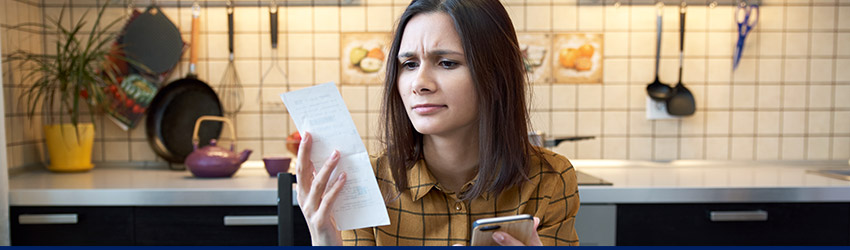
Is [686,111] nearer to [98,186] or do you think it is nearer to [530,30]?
[530,30]

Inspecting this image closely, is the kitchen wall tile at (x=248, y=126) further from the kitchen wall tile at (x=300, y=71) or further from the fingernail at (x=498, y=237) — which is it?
the fingernail at (x=498, y=237)

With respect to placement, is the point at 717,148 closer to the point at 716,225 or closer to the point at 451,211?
the point at 716,225

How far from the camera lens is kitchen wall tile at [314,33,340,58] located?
7.44 feet

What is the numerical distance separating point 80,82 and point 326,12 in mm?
820

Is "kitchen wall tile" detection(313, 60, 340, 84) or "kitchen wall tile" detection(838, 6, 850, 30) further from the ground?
"kitchen wall tile" detection(838, 6, 850, 30)

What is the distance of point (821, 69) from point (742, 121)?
1.08ft

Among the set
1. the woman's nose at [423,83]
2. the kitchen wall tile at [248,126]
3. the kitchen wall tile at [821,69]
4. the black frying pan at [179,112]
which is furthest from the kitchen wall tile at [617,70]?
the woman's nose at [423,83]

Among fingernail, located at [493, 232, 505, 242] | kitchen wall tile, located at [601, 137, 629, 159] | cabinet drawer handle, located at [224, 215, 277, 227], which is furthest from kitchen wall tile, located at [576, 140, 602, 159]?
fingernail, located at [493, 232, 505, 242]

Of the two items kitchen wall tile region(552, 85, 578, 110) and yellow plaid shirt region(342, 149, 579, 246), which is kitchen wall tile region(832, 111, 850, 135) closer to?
kitchen wall tile region(552, 85, 578, 110)

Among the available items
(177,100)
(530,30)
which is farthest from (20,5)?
(530,30)

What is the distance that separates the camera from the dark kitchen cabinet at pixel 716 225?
1.78 meters

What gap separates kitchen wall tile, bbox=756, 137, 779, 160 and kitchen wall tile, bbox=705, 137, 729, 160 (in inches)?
4.7

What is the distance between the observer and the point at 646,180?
74.7 inches

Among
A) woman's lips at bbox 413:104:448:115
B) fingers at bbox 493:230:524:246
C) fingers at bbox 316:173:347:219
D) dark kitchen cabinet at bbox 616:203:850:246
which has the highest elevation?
woman's lips at bbox 413:104:448:115
